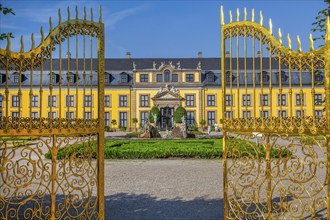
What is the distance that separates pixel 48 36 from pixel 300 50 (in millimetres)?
3279

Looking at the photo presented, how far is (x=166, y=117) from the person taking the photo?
127 feet

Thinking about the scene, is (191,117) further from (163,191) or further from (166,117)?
(163,191)

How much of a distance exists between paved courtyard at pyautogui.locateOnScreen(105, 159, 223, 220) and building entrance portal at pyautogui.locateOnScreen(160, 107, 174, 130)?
26.7 meters

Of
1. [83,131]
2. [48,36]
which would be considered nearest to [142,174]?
[83,131]

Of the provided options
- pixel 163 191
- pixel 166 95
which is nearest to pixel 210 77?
pixel 166 95

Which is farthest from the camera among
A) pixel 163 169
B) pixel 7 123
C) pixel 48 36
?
pixel 163 169

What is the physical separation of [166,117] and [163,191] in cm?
3128

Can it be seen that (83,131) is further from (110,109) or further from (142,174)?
(110,109)

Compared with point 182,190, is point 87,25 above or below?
above

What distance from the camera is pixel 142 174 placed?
378 inches

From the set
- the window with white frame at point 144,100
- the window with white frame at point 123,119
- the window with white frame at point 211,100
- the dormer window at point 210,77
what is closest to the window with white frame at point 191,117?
the window with white frame at point 211,100

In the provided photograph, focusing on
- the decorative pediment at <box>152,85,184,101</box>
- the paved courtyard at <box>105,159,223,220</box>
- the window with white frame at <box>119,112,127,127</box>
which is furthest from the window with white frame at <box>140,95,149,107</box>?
the paved courtyard at <box>105,159,223,220</box>

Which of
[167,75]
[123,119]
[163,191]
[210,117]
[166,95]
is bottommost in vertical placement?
[163,191]

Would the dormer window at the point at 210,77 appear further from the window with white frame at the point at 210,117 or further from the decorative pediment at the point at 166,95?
the decorative pediment at the point at 166,95
